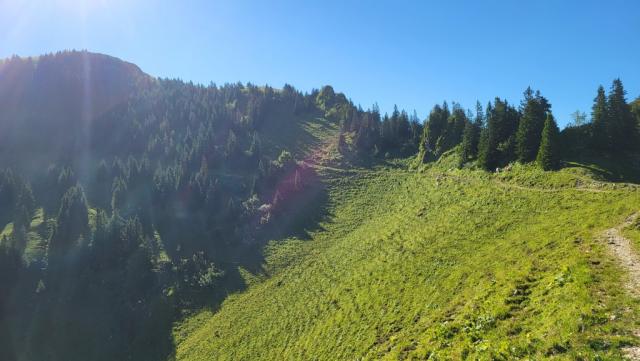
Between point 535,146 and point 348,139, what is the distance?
85266 millimetres

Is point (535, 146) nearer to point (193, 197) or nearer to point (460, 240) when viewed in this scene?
point (460, 240)

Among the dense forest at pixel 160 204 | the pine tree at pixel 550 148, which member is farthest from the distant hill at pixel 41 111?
the pine tree at pixel 550 148

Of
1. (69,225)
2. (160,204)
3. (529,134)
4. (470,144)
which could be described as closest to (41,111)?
(160,204)

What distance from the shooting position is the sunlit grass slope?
1881 cm

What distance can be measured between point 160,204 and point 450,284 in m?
87.2

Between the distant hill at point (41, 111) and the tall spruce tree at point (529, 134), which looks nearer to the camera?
the tall spruce tree at point (529, 134)

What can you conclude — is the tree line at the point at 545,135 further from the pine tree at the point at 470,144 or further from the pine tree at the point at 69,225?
the pine tree at the point at 69,225

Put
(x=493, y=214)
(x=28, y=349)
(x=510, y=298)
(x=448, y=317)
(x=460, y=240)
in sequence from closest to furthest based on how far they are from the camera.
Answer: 1. (x=510, y=298)
2. (x=448, y=317)
3. (x=460, y=240)
4. (x=493, y=214)
5. (x=28, y=349)

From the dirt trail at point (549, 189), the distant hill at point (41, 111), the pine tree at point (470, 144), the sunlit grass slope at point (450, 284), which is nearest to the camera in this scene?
the sunlit grass slope at point (450, 284)

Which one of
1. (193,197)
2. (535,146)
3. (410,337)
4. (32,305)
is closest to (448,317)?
(410,337)

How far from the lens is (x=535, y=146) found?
207 feet

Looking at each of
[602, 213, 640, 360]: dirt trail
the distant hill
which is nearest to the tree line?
[602, 213, 640, 360]: dirt trail

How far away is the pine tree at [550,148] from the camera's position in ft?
188

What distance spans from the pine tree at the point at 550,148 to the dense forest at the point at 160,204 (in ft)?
0.73
